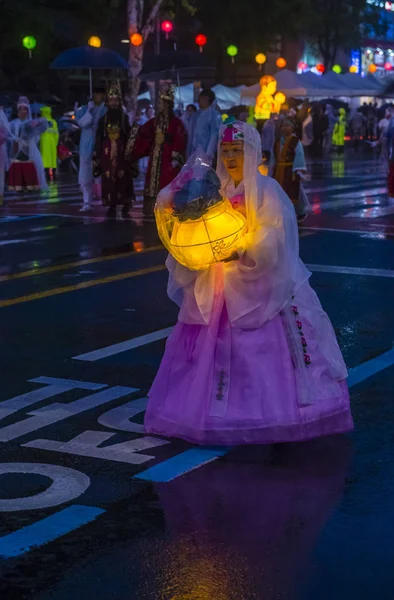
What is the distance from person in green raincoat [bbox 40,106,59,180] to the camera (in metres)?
26.0

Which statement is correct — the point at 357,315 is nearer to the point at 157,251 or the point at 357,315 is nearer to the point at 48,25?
the point at 157,251

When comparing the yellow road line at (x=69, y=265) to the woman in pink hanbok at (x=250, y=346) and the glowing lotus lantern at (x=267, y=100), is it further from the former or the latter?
the glowing lotus lantern at (x=267, y=100)

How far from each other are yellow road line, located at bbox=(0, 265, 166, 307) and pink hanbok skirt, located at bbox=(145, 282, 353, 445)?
14.2 feet

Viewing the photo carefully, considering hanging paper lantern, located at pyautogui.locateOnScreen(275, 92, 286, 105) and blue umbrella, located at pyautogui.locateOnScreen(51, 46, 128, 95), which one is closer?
blue umbrella, located at pyautogui.locateOnScreen(51, 46, 128, 95)

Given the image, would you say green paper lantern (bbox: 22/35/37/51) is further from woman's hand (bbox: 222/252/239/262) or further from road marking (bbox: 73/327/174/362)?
woman's hand (bbox: 222/252/239/262)

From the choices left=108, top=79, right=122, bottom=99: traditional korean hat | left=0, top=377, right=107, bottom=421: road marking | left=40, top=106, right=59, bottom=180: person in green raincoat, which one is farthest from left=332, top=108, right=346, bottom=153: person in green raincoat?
left=0, top=377, right=107, bottom=421: road marking

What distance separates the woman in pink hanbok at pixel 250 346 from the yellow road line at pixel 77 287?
171 inches

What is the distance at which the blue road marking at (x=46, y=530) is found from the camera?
13.8 ft

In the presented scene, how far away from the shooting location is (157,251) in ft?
43.4

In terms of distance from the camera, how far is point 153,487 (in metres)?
4.96

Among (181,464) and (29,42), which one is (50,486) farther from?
(29,42)

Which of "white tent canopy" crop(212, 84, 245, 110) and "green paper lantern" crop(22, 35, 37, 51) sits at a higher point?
"green paper lantern" crop(22, 35, 37, 51)

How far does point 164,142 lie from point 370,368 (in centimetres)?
983

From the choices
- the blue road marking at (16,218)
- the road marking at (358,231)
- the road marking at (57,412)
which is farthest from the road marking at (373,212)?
the road marking at (57,412)
